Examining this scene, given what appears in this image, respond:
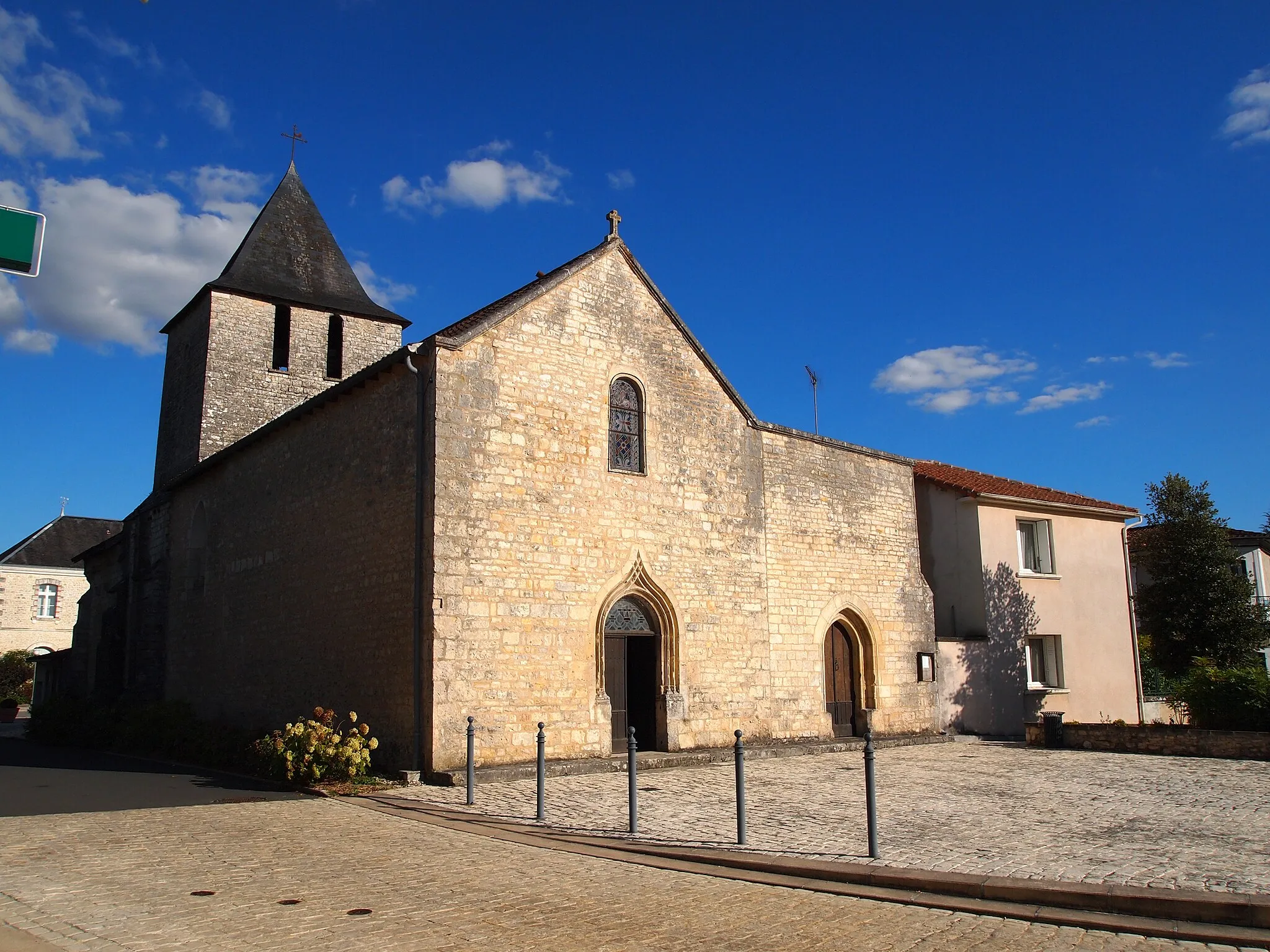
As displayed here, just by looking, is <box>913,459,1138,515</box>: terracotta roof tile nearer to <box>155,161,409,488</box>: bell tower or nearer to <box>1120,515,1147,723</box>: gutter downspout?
<box>1120,515,1147,723</box>: gutter downspout

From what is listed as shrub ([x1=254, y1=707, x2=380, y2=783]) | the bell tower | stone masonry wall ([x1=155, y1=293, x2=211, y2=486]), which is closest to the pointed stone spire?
the bell tower

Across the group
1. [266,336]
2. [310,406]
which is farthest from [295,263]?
[310,406]

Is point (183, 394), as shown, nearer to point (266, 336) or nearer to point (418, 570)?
point (266, 336)

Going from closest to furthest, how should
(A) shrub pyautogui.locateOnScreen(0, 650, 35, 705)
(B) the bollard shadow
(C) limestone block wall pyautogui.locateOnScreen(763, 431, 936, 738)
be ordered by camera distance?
(C) limestone block wall pyautogui.locateOnScreen(763, 431, 936, 738) → (B) the bollard shadow → (A) shrub pyautogui.locateOnScreen(0, 650, 35, 705)

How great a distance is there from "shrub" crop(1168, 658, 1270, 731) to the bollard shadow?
4.33m

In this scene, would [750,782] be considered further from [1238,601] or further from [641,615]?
[1238,601]

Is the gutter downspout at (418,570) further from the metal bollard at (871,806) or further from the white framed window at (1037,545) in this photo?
the white framed window at (1037,545)

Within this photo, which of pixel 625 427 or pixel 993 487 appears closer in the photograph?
pixel 625 427

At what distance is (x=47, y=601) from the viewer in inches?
1705

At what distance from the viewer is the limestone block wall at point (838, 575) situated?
17469 millimetres

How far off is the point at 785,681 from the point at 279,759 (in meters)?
8.95

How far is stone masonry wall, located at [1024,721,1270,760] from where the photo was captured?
1544cm

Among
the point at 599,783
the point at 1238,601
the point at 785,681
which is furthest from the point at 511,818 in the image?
the point at 1238,601

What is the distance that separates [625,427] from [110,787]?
9.13 metres
